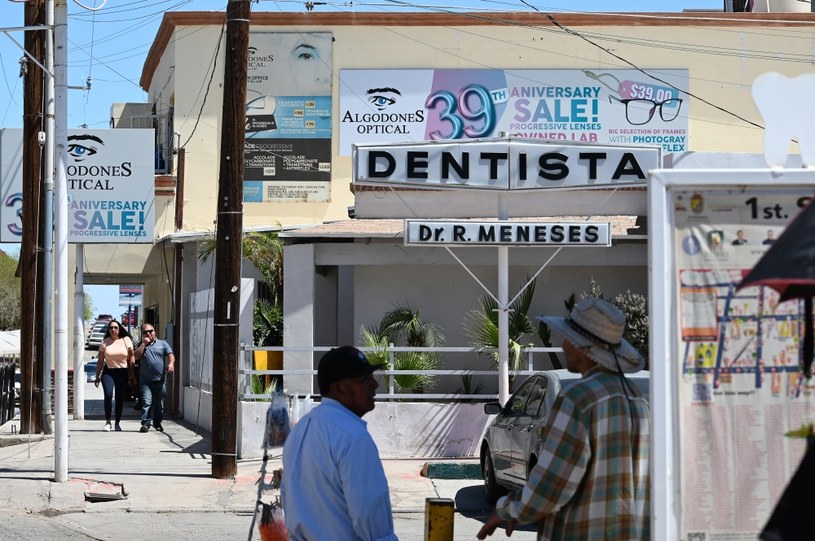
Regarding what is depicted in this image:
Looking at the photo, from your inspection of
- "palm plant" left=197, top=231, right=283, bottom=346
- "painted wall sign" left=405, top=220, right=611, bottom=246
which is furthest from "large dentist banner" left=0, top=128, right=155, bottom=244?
"painted wall sign" left=405, top=220, right=611, bottom=246

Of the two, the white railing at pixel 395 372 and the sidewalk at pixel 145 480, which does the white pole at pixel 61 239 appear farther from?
the white railing at pixel 395 372

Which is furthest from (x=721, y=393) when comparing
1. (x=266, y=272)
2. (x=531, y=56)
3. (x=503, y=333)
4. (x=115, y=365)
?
(x=531, y=56)

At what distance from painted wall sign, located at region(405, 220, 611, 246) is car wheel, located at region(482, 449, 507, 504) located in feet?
9.48

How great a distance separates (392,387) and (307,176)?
10631 millimetres

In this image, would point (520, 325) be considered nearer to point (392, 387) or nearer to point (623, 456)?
point (392, 387)

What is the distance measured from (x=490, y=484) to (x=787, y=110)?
8.60 metres

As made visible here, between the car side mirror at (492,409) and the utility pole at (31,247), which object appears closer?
the car side mirror at (492,409)

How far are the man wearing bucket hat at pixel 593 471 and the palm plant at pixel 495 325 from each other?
1179cm

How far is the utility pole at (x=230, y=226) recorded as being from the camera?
1330 centimetres

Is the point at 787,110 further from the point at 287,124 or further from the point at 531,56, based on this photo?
the point at 531,56

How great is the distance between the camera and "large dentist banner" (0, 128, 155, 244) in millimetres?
20047

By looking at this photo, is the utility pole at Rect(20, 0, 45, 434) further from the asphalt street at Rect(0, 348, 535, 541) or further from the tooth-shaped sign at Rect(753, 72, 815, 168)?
the tooth-shaped sign at Rect(753, 72, 815, 168)

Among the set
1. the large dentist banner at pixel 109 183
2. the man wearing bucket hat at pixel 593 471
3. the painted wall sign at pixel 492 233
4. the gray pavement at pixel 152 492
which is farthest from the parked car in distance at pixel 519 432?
the large dentist banner at pixel 109 183

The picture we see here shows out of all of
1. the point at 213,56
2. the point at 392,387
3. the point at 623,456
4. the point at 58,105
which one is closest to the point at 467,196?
the point at 392,387
